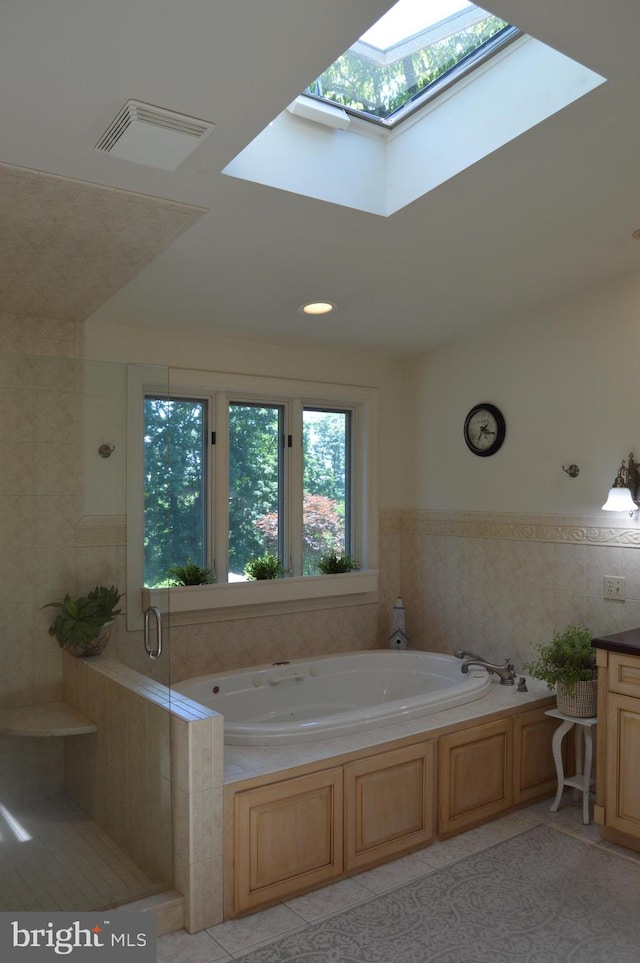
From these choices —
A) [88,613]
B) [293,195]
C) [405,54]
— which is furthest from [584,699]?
[405,54]

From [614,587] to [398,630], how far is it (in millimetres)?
1491

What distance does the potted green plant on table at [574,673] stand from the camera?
3.13m

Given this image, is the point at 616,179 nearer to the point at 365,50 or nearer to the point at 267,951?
the point at 365,50

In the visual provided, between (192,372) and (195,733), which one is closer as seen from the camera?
(195,733)

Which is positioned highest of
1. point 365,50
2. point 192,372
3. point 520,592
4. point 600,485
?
point 365,50

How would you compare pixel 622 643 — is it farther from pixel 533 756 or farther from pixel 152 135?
pixel 152 135

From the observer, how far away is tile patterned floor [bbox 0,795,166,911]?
92.7 inches

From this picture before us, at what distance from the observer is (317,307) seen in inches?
139

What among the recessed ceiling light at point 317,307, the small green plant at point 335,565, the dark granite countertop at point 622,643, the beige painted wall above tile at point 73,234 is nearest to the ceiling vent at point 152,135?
the beige painted wall above tile at point 73,234

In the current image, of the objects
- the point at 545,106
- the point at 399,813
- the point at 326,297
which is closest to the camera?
the point at 545,106

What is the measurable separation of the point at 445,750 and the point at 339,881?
2.25 feet

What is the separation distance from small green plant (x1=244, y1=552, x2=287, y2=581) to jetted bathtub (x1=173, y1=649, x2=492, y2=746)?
51cm

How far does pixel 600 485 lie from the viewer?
3.40 m

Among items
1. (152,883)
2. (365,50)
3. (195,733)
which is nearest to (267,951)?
(152,883)
